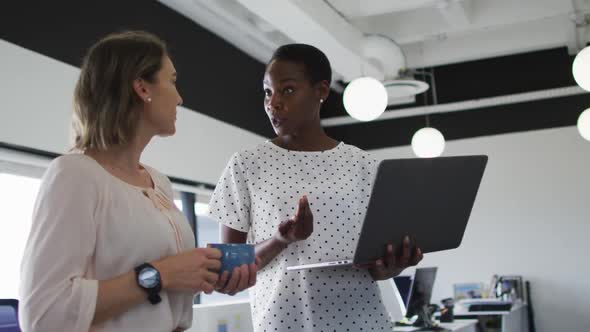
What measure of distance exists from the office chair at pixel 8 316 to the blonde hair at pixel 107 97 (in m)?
0.89

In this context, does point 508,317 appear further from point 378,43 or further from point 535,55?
point 535,55

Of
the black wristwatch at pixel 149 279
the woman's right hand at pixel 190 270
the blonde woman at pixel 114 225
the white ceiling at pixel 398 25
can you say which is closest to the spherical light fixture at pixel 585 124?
the white ceiling at pixel 398 25

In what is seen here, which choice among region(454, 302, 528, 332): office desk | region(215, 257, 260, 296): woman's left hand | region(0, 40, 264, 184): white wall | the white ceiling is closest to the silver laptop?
region(215, 257, 260, 296): woman's left hand

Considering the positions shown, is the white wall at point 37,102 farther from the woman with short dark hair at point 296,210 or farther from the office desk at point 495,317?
the office desk at point 495,317

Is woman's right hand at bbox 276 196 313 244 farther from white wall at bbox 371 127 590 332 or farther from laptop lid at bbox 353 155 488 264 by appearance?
white wall at bbox 371 127 590 332

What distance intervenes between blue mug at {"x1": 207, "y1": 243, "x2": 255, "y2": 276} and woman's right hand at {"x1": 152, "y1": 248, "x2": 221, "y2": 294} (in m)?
0.04

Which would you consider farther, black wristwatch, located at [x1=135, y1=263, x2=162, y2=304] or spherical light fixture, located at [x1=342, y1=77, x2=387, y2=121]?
spherical light fixture, located at [x1=342, y1=77, x2=387, y2=121]

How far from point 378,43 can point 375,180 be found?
5.51 meters

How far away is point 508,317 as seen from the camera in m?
6.38

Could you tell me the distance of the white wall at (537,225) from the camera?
8109mm

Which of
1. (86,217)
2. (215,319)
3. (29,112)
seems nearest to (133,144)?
(86,217)

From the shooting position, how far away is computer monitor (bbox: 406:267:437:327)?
5.18 meters

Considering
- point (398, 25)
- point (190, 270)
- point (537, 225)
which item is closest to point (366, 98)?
point (398, 25)

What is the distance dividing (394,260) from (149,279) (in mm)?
655
